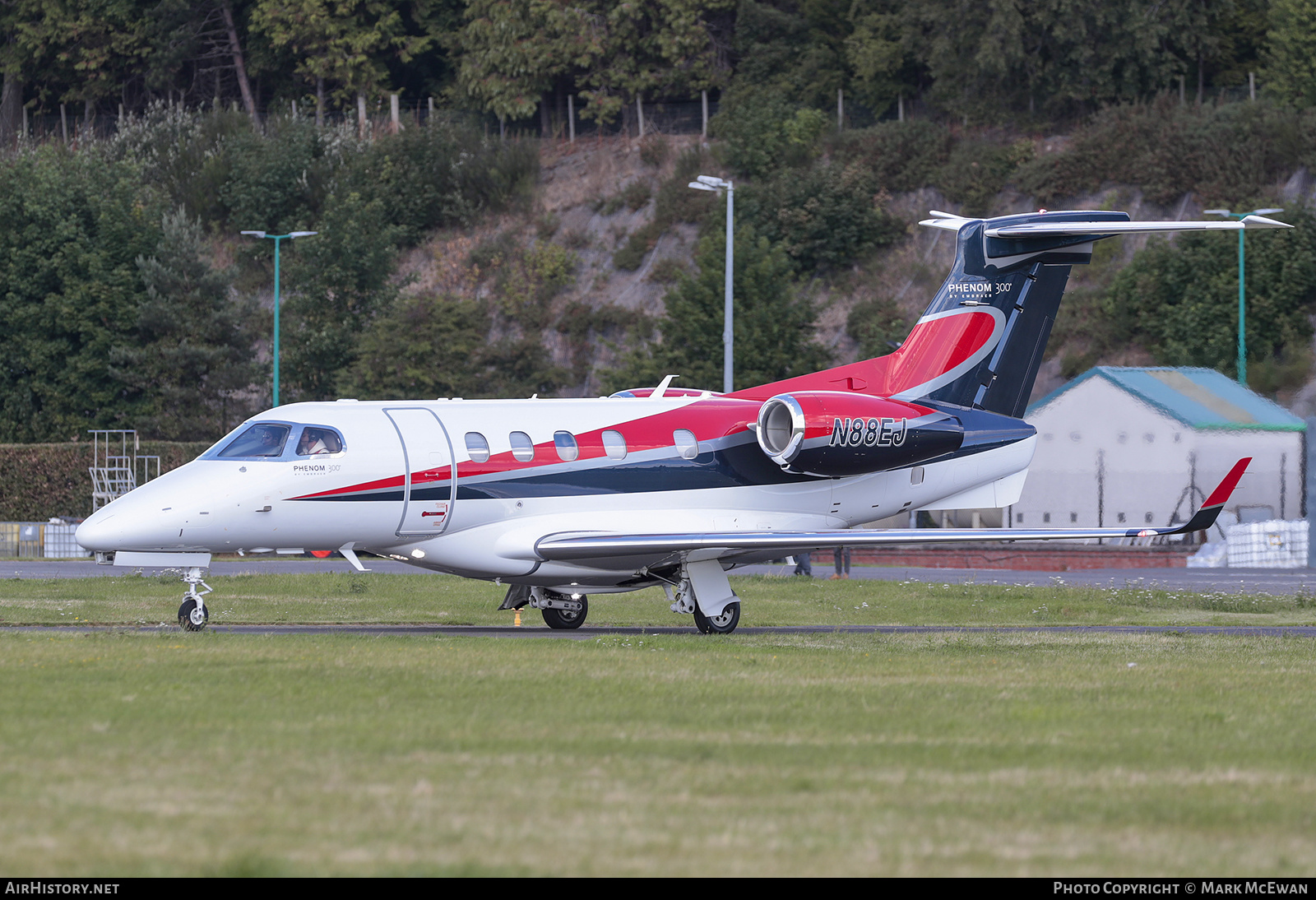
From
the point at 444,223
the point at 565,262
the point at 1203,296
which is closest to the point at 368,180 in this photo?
the point at 444,223

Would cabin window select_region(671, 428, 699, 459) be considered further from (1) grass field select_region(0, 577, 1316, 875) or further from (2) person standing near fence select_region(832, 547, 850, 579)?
(2) person standing near fence select_region(832, 547, 850, 579)

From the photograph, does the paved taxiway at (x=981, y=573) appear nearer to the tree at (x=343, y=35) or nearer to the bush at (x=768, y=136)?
the bush at (x=768, y=136)

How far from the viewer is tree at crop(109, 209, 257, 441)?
63.5 m

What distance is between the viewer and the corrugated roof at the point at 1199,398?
144 feet

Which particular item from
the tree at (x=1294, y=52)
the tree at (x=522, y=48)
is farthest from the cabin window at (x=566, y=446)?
the tree at (x=522, y=48)

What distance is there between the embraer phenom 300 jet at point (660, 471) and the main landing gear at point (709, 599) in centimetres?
4

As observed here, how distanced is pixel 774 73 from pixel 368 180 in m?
20.8

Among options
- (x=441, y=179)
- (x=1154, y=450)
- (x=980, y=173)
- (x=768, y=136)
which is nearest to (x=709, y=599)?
(x=1154, y=450)

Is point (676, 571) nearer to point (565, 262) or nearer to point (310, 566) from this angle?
point (310, 566)

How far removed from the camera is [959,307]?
25.2 m

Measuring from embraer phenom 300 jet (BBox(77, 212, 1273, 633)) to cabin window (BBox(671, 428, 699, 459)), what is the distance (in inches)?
1.5

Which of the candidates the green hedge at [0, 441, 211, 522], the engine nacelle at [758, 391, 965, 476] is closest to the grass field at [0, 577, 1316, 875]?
the engine nacelle at [758, 391, 965, 476]

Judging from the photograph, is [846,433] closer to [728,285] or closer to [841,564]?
[841,564]

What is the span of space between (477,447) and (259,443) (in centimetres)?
289
